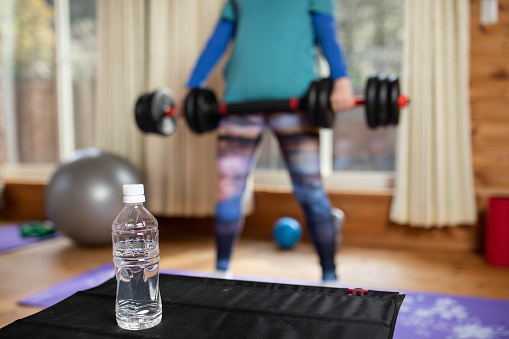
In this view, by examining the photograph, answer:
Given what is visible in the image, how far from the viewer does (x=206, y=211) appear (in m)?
2.78

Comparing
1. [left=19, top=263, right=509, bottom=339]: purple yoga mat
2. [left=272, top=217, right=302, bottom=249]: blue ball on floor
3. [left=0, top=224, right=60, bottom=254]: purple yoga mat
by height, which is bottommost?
[left=0, top=224, right=60, bottom=254]: purple yoga mat

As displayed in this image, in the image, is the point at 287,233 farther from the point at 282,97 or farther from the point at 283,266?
the point at 282,97

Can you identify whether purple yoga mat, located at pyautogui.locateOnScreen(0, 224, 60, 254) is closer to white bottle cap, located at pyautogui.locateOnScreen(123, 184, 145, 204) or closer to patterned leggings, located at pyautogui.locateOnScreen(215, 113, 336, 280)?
patterned leggings, located at pyautogui.locateOnScreen(215, 113, 336, 280)

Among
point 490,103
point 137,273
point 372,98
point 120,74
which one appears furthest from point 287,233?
point 137,273

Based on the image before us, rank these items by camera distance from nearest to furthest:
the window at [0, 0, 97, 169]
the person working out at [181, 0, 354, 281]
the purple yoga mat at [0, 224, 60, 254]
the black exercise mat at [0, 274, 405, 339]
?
1. the black exercise mat at [0, 274, 405, 339]
2. the person working out at [181, 0, 354, 281]
3. the purple yoga mat at [0, 224, 60, 254]
4. the window at [0, 0, 97, 169]

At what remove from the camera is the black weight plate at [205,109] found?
1.84 metres

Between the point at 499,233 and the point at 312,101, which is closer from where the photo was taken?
the point at 312,101

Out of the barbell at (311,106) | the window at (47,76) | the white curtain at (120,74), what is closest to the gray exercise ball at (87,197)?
the white curtain at (120,74)

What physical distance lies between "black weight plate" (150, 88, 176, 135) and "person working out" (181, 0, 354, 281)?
284 millimetres

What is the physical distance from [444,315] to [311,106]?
0.83 meters

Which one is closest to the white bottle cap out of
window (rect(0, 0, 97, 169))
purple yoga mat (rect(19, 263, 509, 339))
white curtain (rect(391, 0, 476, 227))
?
purple yoga mat (rect(19, 263, 509, 339))

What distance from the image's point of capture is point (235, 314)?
2.85 feet

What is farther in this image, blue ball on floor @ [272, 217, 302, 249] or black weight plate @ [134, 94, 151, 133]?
blue ball on floor @ [272, 217, 302, 249]

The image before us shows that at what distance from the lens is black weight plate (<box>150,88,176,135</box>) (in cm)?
193
